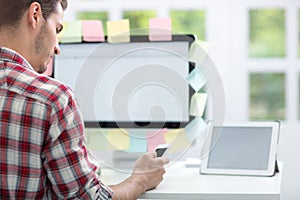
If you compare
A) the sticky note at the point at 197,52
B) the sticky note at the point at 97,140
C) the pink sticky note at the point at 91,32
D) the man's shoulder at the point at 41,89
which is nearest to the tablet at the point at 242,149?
the sticky note at the point at 197,52

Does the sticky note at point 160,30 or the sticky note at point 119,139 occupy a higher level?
the sticky note at point 160,30

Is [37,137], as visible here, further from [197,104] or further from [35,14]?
[197,104]

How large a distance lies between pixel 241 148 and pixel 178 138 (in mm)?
211

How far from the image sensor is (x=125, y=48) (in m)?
2.01

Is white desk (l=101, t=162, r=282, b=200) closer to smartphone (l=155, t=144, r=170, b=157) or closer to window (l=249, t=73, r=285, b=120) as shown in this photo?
smartphone (l=155, t=144, r=170, b=157)

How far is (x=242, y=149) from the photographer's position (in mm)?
1812

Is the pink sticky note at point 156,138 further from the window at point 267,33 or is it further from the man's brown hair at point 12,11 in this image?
the window at point 267,33

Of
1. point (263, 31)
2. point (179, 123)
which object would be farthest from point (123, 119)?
point (263, 31)

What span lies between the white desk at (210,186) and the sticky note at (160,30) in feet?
1.48

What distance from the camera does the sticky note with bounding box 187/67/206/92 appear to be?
193cm

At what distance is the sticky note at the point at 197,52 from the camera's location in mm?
1961

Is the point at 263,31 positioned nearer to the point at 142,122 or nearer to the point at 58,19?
the point at 142,122

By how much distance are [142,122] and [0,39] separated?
900 mm

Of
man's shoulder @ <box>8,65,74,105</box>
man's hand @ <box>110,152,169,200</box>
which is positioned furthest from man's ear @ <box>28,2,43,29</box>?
man's hand @ <box>110,152,169,200</box>
